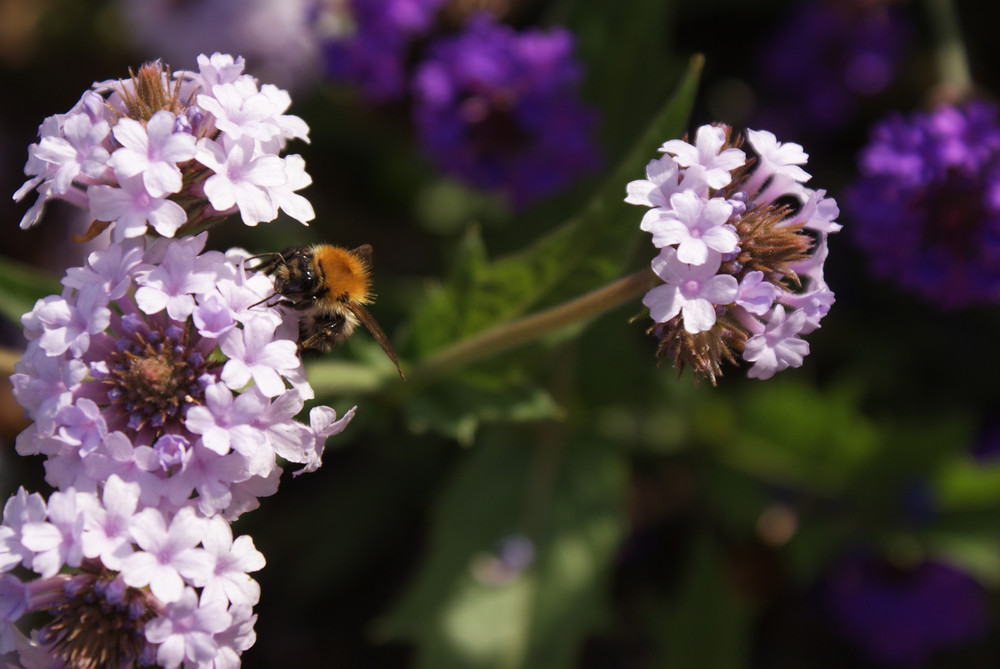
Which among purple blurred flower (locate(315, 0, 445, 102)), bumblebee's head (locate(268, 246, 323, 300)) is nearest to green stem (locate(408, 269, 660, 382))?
bumblebee's head (locate(268, 246, 323, 300))

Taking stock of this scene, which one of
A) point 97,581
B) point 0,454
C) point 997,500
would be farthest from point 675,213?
point 0,454

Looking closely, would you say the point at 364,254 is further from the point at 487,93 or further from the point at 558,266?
the point at 487,93

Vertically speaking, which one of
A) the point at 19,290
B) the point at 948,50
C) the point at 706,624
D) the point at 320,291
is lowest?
the point at 706,624

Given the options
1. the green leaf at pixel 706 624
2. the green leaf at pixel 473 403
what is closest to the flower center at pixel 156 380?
the green leaf at pixel 473 403

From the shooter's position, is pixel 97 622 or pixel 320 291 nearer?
pixel 97 622

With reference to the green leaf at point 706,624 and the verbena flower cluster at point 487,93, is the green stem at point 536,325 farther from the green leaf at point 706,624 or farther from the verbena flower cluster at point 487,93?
the green leaf at point 706,624

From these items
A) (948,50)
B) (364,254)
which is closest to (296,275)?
(364,254)
